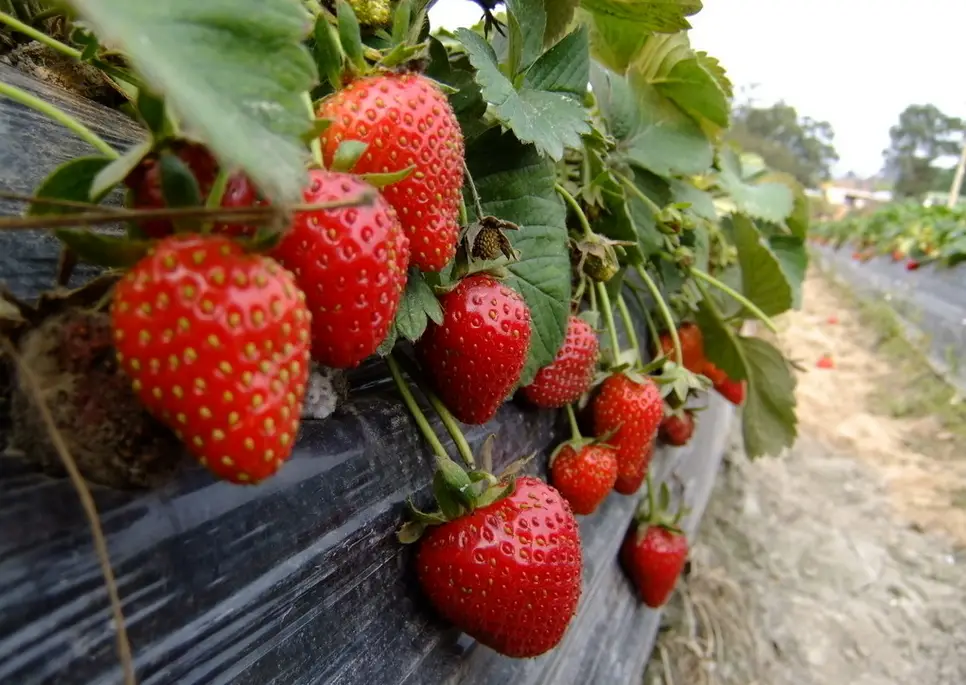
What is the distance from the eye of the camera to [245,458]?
285mm

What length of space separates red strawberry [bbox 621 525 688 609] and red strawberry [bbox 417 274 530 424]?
681 millimetres

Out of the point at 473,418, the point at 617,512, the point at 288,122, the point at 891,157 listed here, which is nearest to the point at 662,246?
the point at 617,512

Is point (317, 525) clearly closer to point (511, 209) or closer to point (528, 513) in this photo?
point (528, 513)

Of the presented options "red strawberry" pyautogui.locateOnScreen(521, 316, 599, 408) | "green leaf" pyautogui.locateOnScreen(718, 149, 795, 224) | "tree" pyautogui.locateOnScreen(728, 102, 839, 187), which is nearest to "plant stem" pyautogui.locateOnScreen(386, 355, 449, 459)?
"red strawberry" pyautogui.locateOnScreen(521, 316, 599, 408)

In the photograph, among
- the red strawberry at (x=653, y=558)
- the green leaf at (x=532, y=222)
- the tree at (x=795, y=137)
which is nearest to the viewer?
the green leaf at (x=532, y=222)

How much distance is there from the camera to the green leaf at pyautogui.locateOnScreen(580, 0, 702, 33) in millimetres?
703

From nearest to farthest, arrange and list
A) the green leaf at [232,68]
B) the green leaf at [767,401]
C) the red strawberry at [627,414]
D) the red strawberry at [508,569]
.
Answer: the green leaf at [232,68] < the red strawberry at [508,569] < the red strawberry at [627,414] < the green leaf at [767,401]

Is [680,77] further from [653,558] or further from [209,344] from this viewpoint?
[209,344]

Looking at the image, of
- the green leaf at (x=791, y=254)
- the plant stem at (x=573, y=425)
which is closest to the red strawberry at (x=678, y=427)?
the plant stem at (x=573, y=425)

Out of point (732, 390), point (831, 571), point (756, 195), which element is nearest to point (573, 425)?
Answer: point (732, 390)

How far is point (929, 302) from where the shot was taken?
470 centimetres

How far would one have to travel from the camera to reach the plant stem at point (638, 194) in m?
0.99

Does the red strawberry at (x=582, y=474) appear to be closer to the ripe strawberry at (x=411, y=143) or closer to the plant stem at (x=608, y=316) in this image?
the plant stem at (x=608, y=316)

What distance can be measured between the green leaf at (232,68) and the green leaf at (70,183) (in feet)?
0.28
